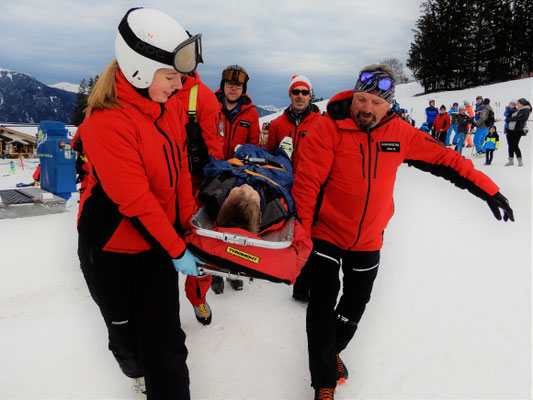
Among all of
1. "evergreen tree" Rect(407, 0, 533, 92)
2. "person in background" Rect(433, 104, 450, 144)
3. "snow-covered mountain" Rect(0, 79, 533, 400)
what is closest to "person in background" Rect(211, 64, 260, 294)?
"snow-covered mountain" Rect(0, 79, 533, 400)

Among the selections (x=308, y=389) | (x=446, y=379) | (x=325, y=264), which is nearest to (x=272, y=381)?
(x=308, y=389)

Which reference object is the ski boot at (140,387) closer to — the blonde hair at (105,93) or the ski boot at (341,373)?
the ski boot at (341,373)

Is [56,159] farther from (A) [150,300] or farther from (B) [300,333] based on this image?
(A) [150,300]

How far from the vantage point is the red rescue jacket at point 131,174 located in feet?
5.25

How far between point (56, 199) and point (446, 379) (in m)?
7.49

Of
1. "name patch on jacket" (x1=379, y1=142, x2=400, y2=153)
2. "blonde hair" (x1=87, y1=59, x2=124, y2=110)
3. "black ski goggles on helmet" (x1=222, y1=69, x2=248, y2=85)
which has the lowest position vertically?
"name patch on jacket" (x1=379, y1=142, x2=400, y2=153)

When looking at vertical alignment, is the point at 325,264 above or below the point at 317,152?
below

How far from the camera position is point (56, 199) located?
23.4 feet

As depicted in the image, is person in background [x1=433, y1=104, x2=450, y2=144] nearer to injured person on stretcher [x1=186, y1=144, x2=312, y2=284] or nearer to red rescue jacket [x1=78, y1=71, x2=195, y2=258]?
injured person on stretcher [x1=186, y1=144, x2=312, y2=284]

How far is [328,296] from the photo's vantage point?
2.33 meters

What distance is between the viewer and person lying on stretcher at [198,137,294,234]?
85.8 inches

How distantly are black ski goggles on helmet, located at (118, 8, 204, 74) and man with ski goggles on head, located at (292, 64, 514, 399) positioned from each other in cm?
99

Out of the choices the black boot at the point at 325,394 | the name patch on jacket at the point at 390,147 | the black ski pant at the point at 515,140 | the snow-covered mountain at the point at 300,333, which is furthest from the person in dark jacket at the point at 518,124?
the black boot at the point at 325,394

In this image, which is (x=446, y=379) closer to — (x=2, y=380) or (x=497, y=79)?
(x=2, y=380)
